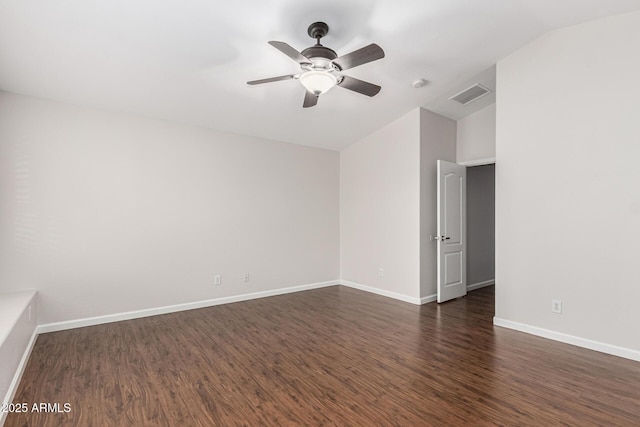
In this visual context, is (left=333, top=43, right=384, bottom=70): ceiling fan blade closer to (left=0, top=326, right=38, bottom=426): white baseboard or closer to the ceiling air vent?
the ceiling air vent

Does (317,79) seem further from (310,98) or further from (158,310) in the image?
(158,310)

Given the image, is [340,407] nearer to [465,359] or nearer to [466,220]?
[465,359]

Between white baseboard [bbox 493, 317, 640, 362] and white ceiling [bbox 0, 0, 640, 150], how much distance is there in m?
3.03

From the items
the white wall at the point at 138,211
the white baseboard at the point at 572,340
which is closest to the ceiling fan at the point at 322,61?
the white wall at the point at 138,211

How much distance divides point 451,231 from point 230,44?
154 inches

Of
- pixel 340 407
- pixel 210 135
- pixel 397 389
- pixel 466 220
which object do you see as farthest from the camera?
pixel 466 220

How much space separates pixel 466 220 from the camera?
5.50m

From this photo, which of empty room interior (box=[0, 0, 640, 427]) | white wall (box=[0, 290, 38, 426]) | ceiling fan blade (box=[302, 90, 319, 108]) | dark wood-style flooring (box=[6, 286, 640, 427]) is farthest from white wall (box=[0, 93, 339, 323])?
ceiling fan blade (box=[302, 90, 319, 108])

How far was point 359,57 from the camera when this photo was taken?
244 centimetres

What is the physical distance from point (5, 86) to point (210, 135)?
217 centimetres

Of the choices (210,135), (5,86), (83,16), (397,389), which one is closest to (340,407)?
(397,389)

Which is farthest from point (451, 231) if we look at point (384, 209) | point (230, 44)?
point (230, 44)

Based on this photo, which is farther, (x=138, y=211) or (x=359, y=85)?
(x=138, y=211)

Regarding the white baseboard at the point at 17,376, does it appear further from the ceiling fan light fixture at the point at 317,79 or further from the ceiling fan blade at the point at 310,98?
the ceiling fan blade at the point at 310,98
